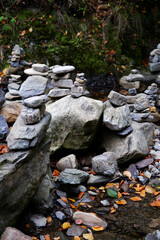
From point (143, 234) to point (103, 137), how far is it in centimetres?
214

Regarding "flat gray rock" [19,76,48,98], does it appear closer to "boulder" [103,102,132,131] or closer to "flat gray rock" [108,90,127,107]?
"boulder" [103,102,132,131]

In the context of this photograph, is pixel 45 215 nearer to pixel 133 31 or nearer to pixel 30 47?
pixel 30 47

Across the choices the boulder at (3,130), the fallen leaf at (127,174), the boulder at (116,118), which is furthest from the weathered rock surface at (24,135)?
the fallen leaf at (127,174)

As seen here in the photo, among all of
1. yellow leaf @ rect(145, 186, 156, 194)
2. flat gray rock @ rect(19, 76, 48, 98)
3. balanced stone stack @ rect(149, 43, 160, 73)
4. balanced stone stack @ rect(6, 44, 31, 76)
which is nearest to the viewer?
flat gray rock @ rect(19, 76, 48, 98)

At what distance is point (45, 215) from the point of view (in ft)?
9.62

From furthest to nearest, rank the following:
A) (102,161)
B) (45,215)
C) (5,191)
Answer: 1. (102,161)
2. (45,215)
3. (5,191)

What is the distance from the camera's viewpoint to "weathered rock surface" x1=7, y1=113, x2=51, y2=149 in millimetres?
2424

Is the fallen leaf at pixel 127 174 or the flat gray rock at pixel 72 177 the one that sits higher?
the flat gray rock at pixel 72 177

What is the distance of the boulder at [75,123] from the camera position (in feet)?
13.2

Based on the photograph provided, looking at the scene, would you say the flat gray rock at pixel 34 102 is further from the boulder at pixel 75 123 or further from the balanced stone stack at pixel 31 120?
the boulder at pixel 75 123

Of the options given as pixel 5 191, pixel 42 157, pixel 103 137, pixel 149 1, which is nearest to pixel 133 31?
pixel 149 1

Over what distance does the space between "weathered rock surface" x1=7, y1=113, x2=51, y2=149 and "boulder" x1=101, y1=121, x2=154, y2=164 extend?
1.97 m

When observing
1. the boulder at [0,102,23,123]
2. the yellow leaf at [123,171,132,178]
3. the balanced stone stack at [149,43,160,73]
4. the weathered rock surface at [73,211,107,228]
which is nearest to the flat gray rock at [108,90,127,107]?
the yellow leaf at [123,171,132,178]

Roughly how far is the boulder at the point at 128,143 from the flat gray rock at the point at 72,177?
3.02 ft
